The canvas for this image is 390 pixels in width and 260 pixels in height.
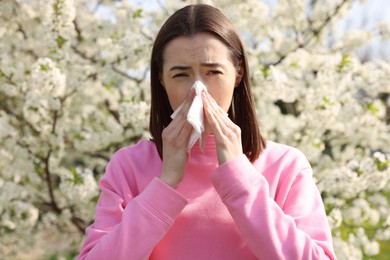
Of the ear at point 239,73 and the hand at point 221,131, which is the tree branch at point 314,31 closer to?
the ear at point 239,73

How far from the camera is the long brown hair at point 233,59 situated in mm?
1653

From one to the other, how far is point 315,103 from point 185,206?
2.81 metres

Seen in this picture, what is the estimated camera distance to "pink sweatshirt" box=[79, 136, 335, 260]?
1.52 meters

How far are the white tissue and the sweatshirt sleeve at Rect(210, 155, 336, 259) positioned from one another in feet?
0.38

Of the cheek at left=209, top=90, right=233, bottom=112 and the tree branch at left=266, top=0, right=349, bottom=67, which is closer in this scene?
the cheek at left=209, top=90, right=233, bottom=112

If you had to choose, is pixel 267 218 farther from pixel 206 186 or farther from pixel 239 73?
pixel 239 73

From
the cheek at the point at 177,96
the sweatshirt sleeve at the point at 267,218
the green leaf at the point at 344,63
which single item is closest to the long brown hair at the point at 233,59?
the cheek at the point at 177,96

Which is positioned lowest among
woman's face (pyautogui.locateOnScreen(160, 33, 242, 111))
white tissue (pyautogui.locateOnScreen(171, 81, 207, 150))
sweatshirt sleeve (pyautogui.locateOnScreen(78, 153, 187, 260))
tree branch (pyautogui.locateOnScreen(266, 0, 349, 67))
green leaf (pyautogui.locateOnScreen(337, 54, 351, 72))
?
sweatshirt sleeve (pyautogui.locateOnScreen(78, 153, 187, 260))

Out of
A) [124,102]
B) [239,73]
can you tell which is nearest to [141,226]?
[239,73]

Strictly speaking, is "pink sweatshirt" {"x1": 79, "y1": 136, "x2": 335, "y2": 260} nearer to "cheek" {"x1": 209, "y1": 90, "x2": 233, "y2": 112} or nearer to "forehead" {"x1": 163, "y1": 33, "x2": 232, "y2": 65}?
"cheek" {"x1": 209, "y1": 90, "x2": 233, "y2": 112}

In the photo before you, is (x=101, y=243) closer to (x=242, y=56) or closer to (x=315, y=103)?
(x=242, y=56)

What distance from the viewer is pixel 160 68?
176 cm

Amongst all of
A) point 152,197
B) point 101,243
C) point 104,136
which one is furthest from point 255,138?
point 104,136

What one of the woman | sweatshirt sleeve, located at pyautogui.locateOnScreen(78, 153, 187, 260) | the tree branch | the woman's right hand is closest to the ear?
the woman
